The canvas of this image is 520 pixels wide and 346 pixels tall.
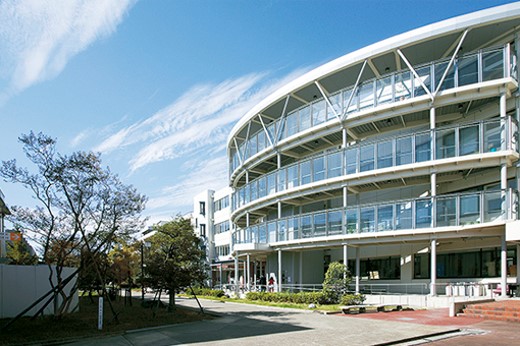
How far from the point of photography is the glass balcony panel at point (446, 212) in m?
24.3

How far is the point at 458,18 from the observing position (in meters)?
24.1

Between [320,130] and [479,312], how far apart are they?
51.7 ft

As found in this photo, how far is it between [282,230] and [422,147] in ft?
Result: 41.0

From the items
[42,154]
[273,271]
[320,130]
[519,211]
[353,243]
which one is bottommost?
[273,271]

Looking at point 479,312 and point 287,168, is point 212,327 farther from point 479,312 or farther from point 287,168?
point 287,168

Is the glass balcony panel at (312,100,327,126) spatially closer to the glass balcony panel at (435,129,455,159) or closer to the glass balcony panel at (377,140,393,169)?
the glass balcony panel at (377,140,393,169)

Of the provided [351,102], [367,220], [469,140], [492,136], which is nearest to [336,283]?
[367,220]

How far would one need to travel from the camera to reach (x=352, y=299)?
25000mm

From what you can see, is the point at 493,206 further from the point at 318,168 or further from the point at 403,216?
the point at 318,168

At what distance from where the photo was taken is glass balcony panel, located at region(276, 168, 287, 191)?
111 ft

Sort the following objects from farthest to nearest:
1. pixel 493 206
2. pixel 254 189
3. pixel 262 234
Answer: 1. pixel 254 189
2. pixel 262 234
3. pixel 493 206

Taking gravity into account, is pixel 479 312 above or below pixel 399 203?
below

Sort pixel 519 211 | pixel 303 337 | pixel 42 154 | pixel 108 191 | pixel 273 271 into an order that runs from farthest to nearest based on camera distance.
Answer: pixel 273 271
pixel 519 211
pixel 108 191
pixel 42 154
pixel 303 337

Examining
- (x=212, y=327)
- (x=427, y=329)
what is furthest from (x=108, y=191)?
(x=427, y=329)
